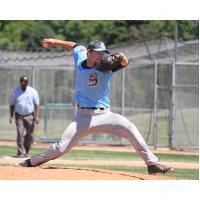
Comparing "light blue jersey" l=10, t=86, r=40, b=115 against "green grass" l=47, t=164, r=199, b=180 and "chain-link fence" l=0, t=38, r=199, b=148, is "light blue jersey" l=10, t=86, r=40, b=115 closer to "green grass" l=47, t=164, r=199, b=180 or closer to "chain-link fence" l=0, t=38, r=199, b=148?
"green grass" l=47, t=164, r=199, b=180

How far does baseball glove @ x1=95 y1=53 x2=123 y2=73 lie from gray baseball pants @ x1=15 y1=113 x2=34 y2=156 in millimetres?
7644

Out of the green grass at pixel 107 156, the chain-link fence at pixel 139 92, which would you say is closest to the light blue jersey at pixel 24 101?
the green grass at pixel 107 156

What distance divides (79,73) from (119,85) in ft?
47.8

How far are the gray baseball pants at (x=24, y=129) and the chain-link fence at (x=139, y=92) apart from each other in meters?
5.90

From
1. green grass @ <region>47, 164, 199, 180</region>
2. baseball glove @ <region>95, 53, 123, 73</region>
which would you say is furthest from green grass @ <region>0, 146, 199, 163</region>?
baseball glove @ <region>95, 53, 123, 73</region>

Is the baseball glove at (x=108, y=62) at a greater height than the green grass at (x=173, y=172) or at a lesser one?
greater

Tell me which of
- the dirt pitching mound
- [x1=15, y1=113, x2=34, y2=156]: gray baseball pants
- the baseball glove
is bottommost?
the dirt pitching mound

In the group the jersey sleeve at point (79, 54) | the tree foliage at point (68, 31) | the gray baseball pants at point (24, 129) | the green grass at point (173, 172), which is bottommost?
the green grass at point (173, 172)

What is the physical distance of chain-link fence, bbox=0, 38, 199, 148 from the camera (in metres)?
23.2

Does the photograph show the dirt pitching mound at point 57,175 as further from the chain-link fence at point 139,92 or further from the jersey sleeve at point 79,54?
the chain-link fence at point 139,92

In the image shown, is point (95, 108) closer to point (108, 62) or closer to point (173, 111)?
point (108, 62)

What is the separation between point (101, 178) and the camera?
10148mm

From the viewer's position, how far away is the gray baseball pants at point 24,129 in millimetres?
18062

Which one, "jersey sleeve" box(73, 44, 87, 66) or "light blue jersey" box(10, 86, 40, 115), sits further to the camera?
"light blue jersey" box(10, 86, 40, 115)
